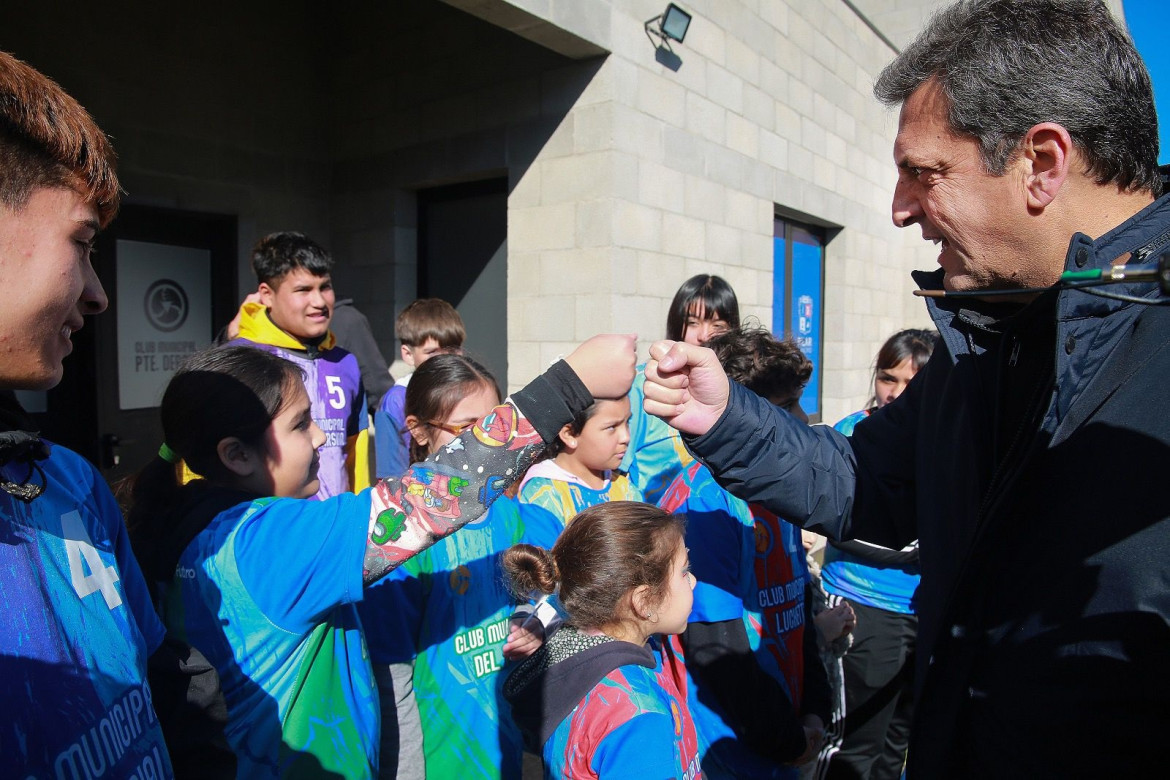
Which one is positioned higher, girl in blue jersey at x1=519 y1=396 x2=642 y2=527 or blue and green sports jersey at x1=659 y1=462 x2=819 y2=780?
girl in blue jersey at x1=519 y1=396 x2=642 y2=527

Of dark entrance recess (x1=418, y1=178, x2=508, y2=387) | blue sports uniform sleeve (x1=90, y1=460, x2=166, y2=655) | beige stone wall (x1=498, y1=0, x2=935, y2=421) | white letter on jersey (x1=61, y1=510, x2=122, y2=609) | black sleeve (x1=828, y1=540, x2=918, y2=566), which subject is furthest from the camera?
dark entrance recess (x1=418, y1=178, x2=508, y2=387)

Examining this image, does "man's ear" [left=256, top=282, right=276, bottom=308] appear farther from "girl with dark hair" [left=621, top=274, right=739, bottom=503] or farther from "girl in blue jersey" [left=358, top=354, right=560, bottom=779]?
"girl in blue jersey" [left=358, top=354, right=560, bottom=779]

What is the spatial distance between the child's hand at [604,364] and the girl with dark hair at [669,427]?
142cm

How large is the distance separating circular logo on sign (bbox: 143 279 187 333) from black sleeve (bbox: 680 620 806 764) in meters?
4.41

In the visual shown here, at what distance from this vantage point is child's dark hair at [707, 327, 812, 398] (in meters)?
2.49

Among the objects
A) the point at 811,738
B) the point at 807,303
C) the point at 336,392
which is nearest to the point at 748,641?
the point at 811,738

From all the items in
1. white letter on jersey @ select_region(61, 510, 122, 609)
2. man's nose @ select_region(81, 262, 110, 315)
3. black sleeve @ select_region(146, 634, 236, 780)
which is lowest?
black sleeve @ select_region(146, 634, 236, 780)

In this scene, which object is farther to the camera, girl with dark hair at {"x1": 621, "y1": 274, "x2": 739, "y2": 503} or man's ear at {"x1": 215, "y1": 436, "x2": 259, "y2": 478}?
girl with dark hair at {"x1": 621, "y1": 274, "x2": 739, "y2": 503}

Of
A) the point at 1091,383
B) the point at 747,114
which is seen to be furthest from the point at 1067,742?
the point at 747,114

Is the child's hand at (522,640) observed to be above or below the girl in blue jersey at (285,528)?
below

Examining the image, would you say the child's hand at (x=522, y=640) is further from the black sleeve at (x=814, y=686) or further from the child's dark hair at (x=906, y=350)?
the child's dark hair at (x=906, y=350)

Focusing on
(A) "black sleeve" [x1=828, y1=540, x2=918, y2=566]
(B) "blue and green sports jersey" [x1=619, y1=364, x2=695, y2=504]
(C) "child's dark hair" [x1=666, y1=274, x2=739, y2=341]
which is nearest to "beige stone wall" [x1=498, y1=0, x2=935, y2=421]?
(C) "child's dark hair" [x1=666, y1=274, x2=739, y2=341]

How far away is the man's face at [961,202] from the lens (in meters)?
1.30

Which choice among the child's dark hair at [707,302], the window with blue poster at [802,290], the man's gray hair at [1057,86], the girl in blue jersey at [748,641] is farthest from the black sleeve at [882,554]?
the window with blue poster at [802,290]
